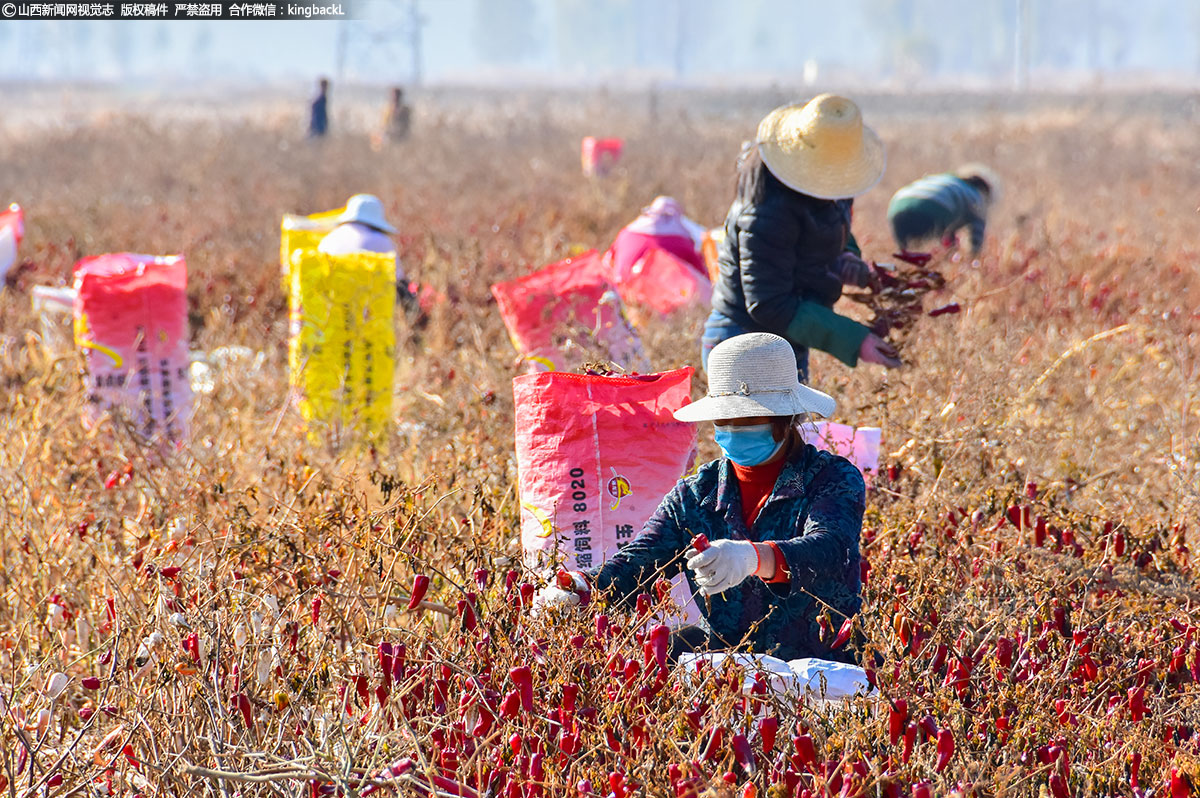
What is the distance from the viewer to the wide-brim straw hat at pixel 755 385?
257 cm

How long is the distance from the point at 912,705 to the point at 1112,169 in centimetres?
1671

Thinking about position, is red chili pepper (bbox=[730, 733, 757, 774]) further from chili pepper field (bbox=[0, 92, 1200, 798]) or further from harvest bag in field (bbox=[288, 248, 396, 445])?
harvest bag in field (bbox=[288, 248, 396, 445])

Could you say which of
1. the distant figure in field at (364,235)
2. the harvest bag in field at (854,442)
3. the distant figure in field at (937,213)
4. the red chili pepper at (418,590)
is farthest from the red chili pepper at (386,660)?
the distant figure in field at (937,213)

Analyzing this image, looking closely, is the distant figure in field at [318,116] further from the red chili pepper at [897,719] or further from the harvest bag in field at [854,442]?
the red chili pepper at [897,719]

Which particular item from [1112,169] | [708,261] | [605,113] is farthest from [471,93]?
[708,261]

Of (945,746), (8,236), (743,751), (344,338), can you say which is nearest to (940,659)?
(945,746)

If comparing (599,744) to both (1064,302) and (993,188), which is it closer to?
(1064,302)

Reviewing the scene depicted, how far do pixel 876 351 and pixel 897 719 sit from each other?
179cm

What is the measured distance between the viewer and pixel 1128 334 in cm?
609

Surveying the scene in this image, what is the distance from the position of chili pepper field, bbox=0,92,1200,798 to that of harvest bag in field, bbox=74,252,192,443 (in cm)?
13

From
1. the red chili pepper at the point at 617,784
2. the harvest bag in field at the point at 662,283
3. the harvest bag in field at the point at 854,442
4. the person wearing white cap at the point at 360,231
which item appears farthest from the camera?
the person wearing white cap at the point at 360,231

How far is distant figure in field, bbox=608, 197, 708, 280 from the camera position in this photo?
6.42 metres

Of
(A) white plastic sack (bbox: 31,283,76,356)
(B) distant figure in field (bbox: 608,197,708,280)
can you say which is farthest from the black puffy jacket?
(A) white plastic sack (bbox: 31,283,76,356)

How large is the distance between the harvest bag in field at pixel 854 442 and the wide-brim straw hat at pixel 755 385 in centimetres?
76
